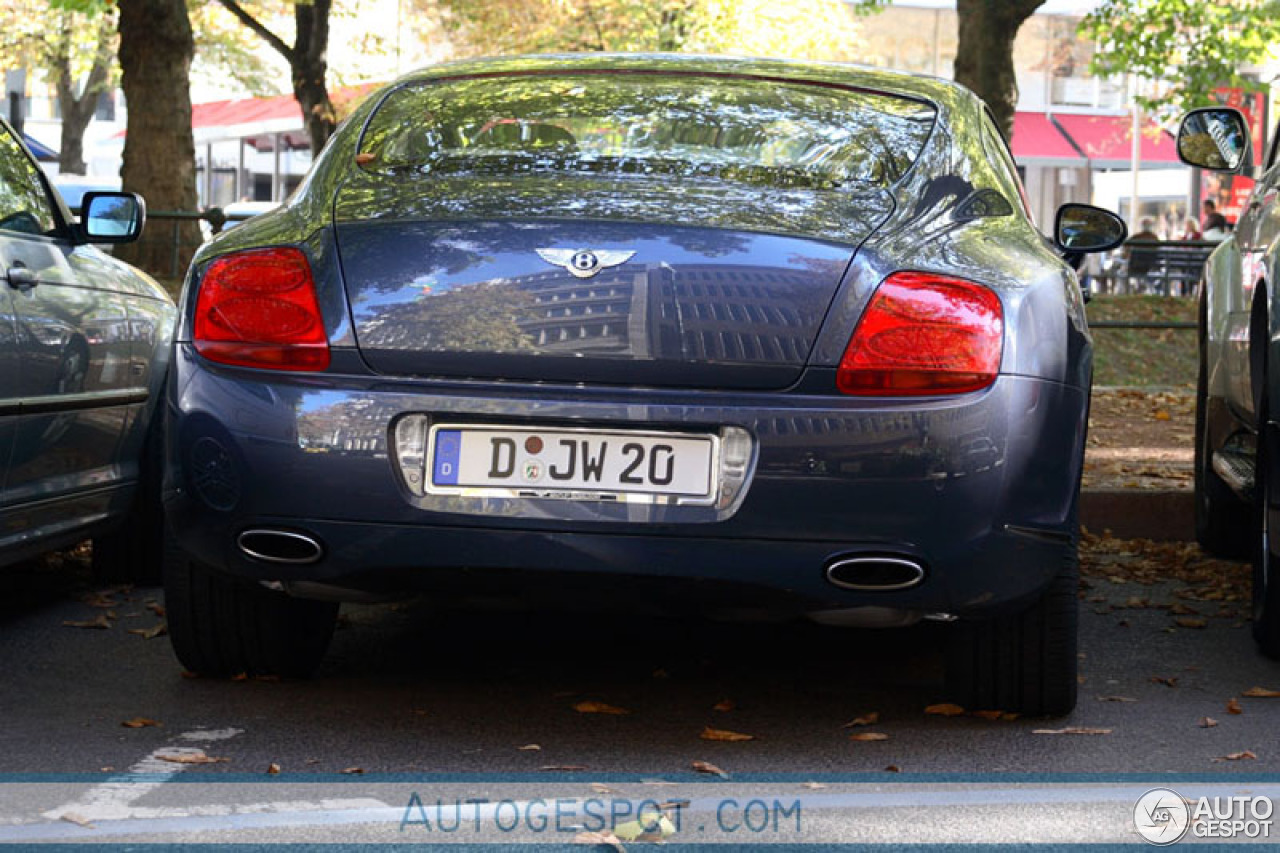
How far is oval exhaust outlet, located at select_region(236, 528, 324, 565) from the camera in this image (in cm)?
422

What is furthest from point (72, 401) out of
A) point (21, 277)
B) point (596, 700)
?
point (596, 700)

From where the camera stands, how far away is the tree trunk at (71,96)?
4066 centimetres

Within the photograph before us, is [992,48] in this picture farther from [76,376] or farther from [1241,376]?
[76,376]

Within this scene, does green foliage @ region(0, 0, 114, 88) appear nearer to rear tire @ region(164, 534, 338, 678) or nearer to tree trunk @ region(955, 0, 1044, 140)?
tree trunk @ region(955, 0, 1044, 140)

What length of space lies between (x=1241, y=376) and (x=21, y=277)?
3535mm

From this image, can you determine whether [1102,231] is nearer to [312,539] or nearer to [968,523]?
[968,523]

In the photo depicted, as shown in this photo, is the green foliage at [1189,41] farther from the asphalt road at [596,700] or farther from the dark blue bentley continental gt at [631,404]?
the dark blue bentley continental gt at [631,404]

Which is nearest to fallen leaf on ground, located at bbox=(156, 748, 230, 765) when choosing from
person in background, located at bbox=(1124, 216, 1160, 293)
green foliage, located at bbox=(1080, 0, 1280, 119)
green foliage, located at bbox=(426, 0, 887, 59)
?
person in background, located at bbox=(1124, 216, 1160, 293)

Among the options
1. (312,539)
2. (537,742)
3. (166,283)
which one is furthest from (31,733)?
(166,283)

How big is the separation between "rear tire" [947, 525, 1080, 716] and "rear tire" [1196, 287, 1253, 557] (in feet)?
8.76

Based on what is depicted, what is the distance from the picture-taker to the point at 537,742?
172 inches

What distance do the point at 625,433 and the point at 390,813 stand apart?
877 millimetres

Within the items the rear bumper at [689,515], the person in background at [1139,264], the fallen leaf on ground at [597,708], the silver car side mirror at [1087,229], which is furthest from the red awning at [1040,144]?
the rear bumper at [689,515]

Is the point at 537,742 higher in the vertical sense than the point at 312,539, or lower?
lower
